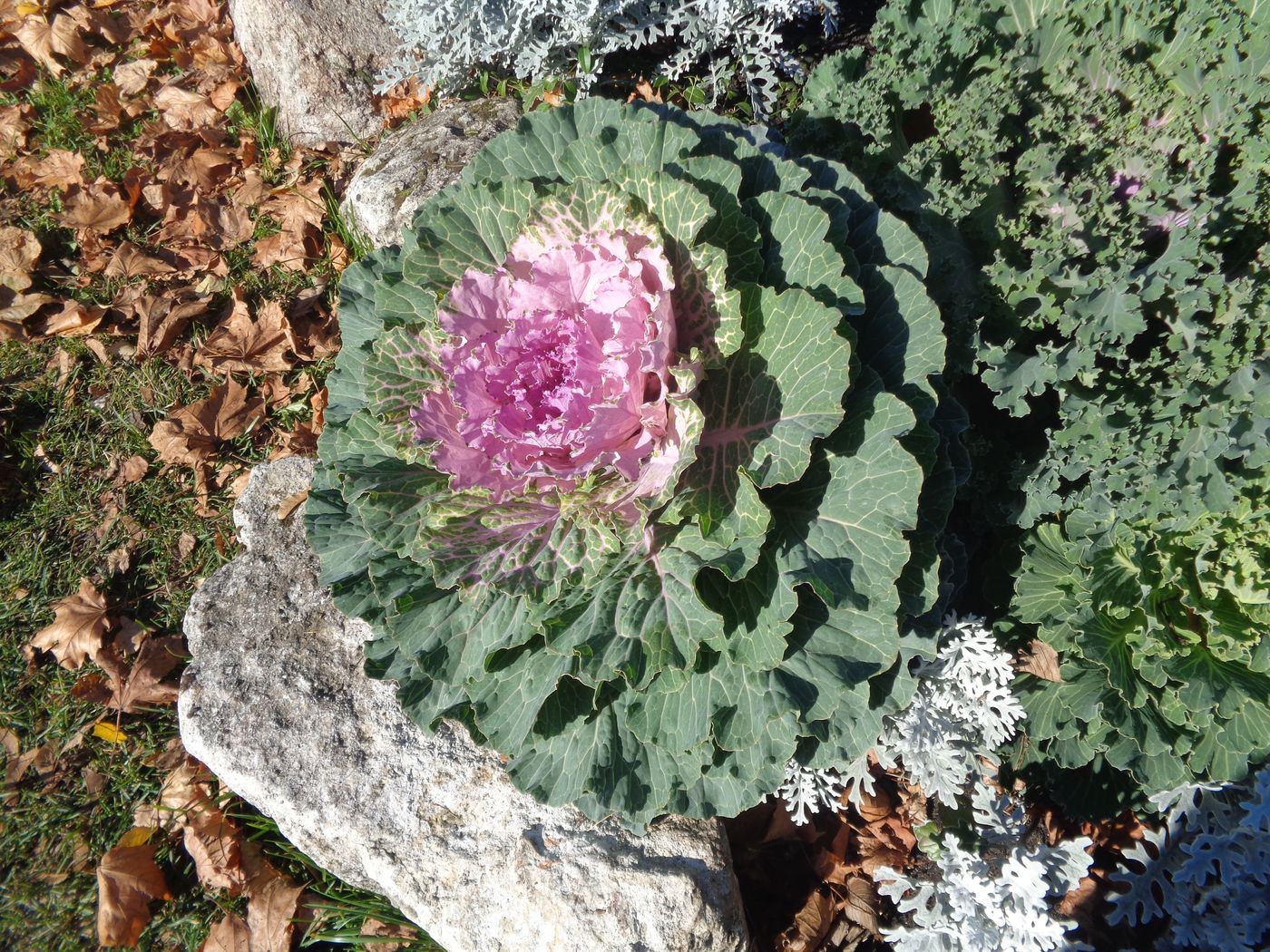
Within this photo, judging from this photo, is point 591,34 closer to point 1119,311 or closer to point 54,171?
point 1119,311

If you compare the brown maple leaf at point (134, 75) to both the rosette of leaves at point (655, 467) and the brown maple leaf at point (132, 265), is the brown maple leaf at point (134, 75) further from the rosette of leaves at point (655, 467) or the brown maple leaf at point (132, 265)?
the rosette of leaves at point (655, 467)

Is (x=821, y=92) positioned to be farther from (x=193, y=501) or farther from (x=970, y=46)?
(x=193, y=501)

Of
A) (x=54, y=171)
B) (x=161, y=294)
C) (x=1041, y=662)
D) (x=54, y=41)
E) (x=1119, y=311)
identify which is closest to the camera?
(x=1119, y=311)

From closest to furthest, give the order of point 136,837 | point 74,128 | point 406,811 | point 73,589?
1. point 406,811
2. point 136,837
3. point 73,589
4. point 74,128

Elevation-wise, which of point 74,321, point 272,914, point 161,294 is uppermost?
point 161,294

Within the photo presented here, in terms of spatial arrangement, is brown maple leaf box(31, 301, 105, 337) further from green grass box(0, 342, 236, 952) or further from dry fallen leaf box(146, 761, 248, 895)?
dry fallen leaf box(146, 761, 248, 895)

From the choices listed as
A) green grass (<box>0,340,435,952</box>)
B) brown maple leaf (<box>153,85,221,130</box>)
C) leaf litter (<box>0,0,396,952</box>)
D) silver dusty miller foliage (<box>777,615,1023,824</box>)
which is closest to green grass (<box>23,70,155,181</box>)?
leaf litter (<box>0,0,396,952</box>)

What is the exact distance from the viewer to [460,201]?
7.23ft

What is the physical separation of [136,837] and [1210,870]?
3652 mm

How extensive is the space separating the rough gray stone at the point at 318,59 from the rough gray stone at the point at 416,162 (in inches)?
27.3

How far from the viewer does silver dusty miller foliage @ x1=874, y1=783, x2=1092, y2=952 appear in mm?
2381

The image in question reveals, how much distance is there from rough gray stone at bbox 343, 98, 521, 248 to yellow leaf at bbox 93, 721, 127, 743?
2247 millimetres

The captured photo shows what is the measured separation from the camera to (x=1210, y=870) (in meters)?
2.49

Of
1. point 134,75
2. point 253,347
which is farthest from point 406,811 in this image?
point 134,75
